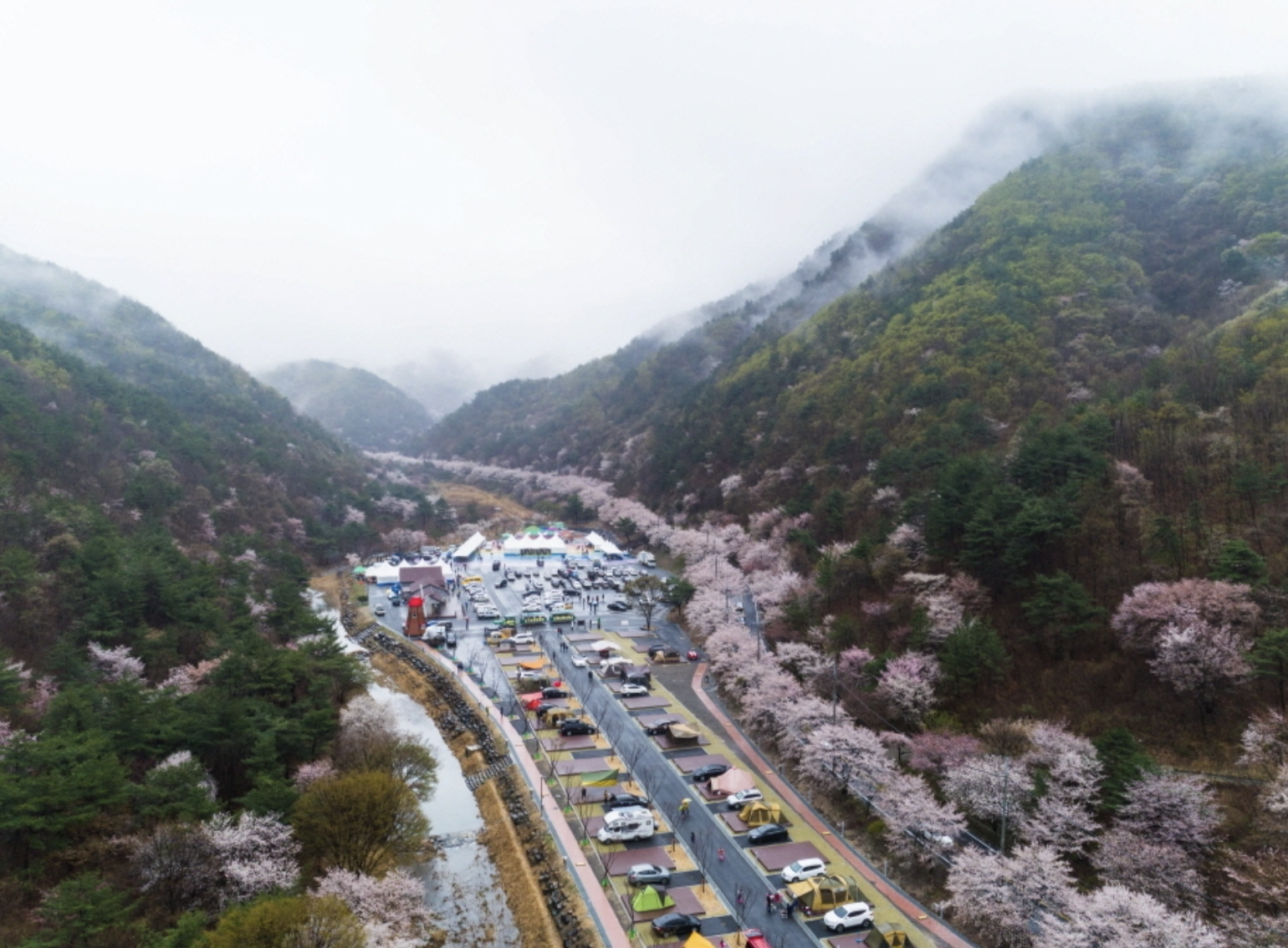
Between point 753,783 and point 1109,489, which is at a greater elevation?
point 1109,489

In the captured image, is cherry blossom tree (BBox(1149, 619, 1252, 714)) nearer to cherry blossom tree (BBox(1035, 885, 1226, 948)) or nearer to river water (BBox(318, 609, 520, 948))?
cherry blossom tree (BBox(1035, 885, 1226, 948))

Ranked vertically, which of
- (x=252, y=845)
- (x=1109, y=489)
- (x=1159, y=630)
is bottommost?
(x=252, y=845)

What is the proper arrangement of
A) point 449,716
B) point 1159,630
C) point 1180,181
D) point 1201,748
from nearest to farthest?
point 1201,748, point 1159,630, point 449,716, point 1180,181

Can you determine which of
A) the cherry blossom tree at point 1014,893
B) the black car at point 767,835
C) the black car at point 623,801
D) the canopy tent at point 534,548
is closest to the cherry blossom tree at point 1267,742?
the cherry blossom tree at point 1014,893

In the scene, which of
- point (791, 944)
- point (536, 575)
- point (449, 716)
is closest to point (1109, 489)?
point (791, 944)

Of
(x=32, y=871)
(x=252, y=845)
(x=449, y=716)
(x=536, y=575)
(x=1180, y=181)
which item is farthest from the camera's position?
(x=1180, y=181)

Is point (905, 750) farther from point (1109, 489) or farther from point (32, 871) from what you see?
point (32, 871)

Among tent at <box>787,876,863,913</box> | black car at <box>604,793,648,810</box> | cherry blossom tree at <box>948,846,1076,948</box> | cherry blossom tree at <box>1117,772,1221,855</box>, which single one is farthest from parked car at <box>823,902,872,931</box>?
black car at <box>604,793,648,810</box>

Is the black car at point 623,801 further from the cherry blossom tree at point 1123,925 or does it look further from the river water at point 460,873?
the cherry blossom tree at point 1123,925
